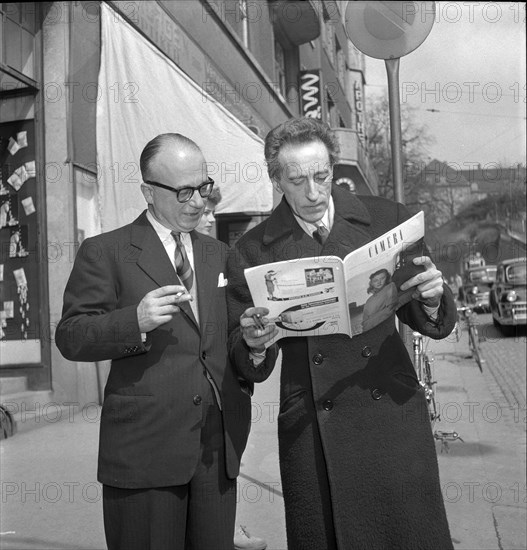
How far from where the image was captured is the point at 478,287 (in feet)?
82.5

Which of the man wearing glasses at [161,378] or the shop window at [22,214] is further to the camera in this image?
the shop window at [22,214]

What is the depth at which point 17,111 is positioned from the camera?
777cm

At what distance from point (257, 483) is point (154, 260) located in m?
3.18

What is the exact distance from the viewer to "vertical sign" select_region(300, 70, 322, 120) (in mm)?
22625

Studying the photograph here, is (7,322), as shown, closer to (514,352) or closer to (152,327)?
(152,327)

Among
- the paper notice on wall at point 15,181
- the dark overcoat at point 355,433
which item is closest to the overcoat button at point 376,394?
the dark overcoat at point 355,433

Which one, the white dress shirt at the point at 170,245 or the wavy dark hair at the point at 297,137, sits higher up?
the wavy dark hair at the point at 297,137

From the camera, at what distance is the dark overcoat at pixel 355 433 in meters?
2.24

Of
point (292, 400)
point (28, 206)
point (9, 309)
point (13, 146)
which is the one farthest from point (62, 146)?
point (292, 400)

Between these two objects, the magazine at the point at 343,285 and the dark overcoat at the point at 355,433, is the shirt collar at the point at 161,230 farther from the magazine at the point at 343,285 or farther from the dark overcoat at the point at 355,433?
the magazine at the point at 343,285

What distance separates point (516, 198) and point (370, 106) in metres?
18.1

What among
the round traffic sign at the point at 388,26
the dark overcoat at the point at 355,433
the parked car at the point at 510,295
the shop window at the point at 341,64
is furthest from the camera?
the shop window at the point at 341,64

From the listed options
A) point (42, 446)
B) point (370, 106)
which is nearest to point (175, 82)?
point (42, 446)

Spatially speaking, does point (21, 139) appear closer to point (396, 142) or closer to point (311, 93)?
point (396, 142)
